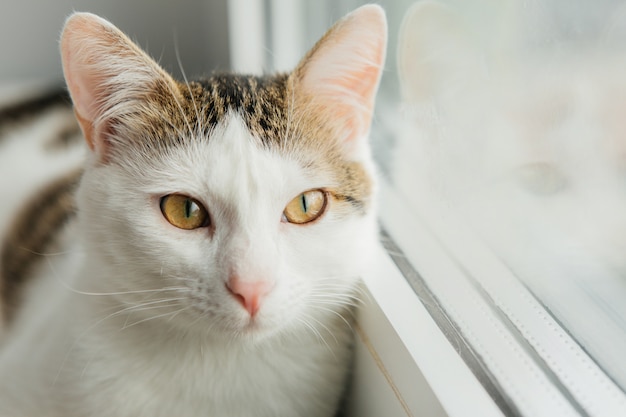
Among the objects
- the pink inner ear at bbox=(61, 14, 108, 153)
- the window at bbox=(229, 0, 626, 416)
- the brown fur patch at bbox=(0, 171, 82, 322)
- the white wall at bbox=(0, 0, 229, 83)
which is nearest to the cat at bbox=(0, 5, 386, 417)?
the pink inner ear at bbox=(61, 14, 108, 153)

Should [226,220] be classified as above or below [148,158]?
Answer: below

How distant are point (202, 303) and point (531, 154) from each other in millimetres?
544

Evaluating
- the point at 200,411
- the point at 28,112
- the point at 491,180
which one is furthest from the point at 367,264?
the point at 28,112

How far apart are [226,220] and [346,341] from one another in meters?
0.36

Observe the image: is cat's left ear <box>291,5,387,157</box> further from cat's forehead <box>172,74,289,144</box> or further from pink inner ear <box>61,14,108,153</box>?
pink inner ear <box>61,14,108,153</box>

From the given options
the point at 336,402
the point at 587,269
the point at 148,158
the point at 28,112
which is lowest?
the point at 587,269

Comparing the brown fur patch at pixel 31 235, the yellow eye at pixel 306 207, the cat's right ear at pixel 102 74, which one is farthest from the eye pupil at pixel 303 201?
the brown fur patch at pixel 31 235

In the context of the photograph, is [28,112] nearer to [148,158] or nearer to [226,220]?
[148,158]

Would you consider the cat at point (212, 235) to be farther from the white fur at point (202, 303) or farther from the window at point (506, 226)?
the window at point (506, 226)

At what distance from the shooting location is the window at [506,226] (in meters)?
0.69

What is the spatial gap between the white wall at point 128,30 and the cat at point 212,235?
99 cm

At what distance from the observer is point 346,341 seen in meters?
A: 1.04

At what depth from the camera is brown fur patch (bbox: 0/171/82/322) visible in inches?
56.0

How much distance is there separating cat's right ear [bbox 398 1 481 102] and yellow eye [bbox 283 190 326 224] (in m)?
0.35
